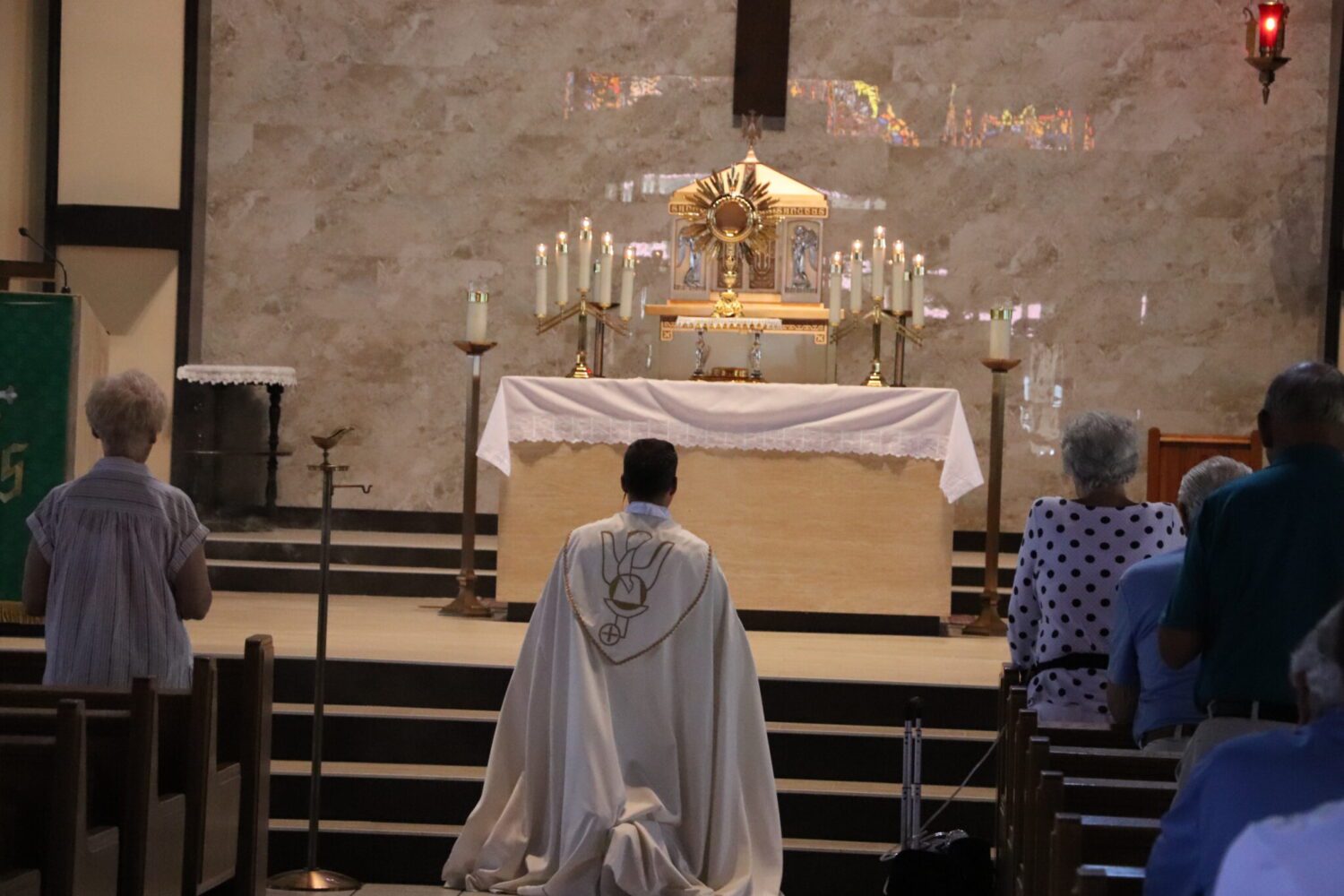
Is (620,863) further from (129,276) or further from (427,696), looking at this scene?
(129,276)

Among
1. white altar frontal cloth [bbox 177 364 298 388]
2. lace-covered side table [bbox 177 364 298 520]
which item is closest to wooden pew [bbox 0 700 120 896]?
lace-covered side table [bbox 177 364 298 520]

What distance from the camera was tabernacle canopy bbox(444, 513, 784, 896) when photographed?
5.52 meters

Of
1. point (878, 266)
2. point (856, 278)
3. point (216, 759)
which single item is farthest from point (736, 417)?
point (216, 759)

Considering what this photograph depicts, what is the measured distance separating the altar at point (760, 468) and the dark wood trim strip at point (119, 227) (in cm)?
383

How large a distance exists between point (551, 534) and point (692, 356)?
1.29 m

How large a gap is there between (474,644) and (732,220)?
296cm

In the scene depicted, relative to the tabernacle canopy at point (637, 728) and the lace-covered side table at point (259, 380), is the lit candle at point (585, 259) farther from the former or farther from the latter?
the tabernacle canopy at point (637, 728)

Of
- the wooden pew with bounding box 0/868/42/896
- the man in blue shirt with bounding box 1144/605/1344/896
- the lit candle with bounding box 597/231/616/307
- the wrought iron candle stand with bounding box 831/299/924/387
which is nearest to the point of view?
the man in blue shirt with bounding box 1144/605/1344/896

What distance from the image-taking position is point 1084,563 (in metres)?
4.81

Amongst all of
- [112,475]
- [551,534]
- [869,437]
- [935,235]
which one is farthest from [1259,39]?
[112,475]

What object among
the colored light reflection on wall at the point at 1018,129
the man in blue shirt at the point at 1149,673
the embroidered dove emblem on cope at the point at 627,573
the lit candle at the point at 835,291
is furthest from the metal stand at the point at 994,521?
the man in blue shirt at the point at 1149,673

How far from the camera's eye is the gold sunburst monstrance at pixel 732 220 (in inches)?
373

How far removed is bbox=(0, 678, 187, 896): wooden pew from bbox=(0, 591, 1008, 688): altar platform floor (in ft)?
8.22

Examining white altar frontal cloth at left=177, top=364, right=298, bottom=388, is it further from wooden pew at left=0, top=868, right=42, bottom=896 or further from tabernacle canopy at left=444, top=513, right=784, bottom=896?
wooden pew at left=0, top=868, right=42, bottom=896
